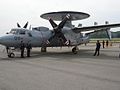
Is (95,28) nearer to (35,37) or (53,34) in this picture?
(53,34)

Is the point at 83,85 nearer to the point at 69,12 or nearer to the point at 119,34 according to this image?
the point at 69,12

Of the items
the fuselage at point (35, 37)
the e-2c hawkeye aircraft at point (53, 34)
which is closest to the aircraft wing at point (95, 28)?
the e-2c hawkeye aircraft at point (53, 34)

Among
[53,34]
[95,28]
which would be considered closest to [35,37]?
[53,34]

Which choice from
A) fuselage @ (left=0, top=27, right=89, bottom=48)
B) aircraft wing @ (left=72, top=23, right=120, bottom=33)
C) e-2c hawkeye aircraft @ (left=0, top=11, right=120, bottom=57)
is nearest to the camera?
fuselage @ (left=0, top=27, right=89, bottom=48)

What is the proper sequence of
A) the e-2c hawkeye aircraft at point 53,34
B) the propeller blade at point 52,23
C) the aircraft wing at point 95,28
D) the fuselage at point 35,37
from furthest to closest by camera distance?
the propeller blade at point 52,23 < the aircraft wing at point 95,28 < the e-2c hawkeye aircraft at point 53,34 < the fuselage at point 35,37

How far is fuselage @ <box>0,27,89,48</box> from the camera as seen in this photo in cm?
2157

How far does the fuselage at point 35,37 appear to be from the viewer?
70.8ft

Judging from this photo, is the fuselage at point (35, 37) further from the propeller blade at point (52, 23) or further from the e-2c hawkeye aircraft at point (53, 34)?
the propeller blade at point (52, 23)

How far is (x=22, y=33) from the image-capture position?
23.1 meters

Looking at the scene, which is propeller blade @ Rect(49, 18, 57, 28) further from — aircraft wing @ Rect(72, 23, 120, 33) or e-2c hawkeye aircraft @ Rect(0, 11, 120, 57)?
aircraft wing @ Rect(72, 23, 120, 33)

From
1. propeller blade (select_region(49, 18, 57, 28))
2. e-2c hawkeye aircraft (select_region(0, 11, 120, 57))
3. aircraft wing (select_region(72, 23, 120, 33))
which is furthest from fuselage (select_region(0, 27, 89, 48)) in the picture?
propeller blade (select_region(49, 18, 57, 28))

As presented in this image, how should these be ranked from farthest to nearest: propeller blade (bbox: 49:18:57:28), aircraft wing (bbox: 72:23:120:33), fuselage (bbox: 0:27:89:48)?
propeller blade (bbox: 49:18:57:28)
aircraft wing (bbox: 72:23:120:33)
fuselage (bbox: 0:27:89:48)

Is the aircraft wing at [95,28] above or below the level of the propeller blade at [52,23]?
below

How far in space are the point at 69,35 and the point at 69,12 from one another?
2.72 metres
